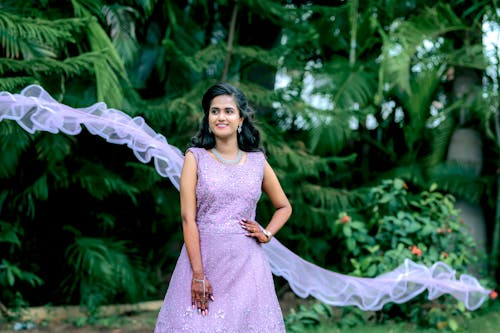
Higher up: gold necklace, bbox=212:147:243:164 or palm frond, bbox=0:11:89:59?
palm frond, bbox=0:11:89:59

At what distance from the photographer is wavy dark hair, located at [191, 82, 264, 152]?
118 inches

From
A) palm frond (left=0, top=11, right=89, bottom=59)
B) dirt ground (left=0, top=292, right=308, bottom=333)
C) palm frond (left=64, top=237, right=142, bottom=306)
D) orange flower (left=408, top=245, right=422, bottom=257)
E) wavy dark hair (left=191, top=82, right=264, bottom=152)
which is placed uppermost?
→ palm frond (left=0, top=11, right=89, bottom=59)

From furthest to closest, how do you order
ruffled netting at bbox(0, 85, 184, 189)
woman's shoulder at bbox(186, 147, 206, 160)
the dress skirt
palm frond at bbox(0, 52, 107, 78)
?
palm frond at bbox(0, 52, 107, 78) → ruffled netting at bbox(0, 85, 184, 189) → woman's shoulder at bbox(186, 147, 206, 160) → the dress skirt

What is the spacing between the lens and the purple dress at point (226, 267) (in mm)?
2867

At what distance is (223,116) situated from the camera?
117 inches

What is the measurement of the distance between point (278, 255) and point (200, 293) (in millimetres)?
1483

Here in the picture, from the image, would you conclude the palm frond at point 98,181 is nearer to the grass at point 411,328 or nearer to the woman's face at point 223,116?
the grass at point 411,328

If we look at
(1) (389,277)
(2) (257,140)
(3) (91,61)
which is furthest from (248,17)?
(2) (257,140)

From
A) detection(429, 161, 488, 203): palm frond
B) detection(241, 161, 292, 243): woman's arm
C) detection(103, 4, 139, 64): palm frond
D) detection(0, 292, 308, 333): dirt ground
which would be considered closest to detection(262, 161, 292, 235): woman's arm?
detection(241, 161, 292, 243): woman's arm

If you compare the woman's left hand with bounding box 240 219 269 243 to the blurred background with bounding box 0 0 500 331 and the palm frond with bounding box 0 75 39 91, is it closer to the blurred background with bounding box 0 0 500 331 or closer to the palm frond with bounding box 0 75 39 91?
the palm frond with bounding box 0 75 39 91

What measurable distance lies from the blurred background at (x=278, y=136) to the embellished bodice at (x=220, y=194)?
91.2 inches

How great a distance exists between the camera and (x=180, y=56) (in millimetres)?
6258

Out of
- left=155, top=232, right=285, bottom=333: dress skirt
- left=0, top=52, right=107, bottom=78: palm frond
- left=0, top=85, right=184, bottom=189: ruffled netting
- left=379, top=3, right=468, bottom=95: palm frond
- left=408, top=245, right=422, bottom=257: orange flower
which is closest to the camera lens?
left=155, top=232, right=285, bottom=333: dress skirt

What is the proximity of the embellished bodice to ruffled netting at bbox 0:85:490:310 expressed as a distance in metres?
0.82
